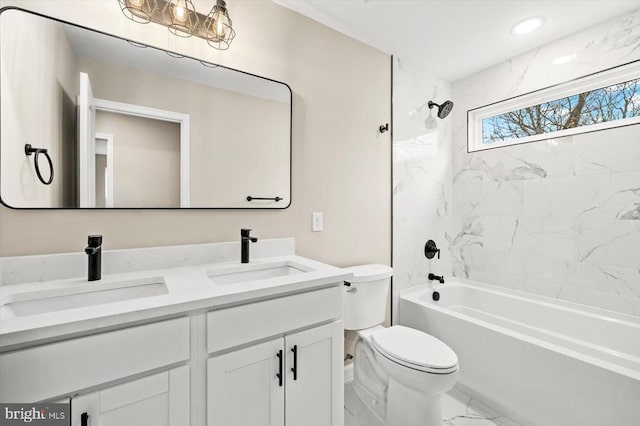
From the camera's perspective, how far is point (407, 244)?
7.99 ft

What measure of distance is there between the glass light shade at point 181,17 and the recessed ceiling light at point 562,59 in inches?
95.6

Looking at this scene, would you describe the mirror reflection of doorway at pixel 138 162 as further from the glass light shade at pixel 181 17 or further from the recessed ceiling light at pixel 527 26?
the recessed ceiling light at pixel 527 26

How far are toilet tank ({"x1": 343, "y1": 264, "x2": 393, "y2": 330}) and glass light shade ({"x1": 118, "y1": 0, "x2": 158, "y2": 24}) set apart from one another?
5.34 feet

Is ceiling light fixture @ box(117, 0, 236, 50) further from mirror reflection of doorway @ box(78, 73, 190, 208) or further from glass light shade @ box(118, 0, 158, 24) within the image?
mirror reflection of doorway @ box(78, 73, 190, 208)

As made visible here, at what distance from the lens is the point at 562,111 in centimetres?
220

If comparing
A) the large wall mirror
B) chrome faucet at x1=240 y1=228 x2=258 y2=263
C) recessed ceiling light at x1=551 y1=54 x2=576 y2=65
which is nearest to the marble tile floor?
chrome faucet at x1=240 y1=228 x2=258 y2=263

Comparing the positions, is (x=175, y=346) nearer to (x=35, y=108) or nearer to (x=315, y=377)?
(x=315, y=377)

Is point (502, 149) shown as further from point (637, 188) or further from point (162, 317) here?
point (162, 317)

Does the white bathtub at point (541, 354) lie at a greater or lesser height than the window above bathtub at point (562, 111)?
lesser

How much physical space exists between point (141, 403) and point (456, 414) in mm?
1704

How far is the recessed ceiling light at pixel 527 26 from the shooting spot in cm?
191

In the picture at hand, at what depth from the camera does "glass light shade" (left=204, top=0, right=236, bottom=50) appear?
1447mm

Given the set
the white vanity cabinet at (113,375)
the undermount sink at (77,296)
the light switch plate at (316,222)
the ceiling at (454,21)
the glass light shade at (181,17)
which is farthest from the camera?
the light switch plate at (316,222)

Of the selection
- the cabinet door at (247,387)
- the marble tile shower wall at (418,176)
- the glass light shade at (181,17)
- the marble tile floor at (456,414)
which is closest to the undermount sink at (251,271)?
the cabinet door at (247,387)
